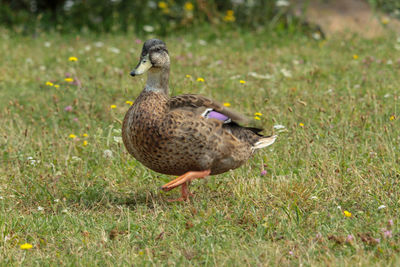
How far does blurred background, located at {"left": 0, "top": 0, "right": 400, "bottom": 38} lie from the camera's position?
32.3ft

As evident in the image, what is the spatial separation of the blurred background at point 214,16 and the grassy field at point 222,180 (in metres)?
1.97

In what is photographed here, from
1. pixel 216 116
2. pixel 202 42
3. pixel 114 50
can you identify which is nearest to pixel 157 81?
pixel 216 116

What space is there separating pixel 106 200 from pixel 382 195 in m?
1.92

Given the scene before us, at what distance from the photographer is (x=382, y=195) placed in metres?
4.05

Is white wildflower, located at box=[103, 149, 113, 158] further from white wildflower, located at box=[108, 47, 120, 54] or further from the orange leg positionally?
white wildflower, located at box=[108, 47, 120, 54]

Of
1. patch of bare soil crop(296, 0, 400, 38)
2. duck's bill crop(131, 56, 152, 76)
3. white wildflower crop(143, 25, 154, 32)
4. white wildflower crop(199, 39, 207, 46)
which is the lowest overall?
white wildflower crop(143, 25, 154, 32)

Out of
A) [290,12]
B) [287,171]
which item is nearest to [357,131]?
[287,171]

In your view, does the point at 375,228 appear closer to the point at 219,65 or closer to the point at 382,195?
the point at 382,195

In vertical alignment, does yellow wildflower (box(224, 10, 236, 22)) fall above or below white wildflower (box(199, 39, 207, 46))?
above

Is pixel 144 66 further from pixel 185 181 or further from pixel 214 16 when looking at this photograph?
pixel 214 16

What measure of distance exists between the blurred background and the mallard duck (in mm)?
5447

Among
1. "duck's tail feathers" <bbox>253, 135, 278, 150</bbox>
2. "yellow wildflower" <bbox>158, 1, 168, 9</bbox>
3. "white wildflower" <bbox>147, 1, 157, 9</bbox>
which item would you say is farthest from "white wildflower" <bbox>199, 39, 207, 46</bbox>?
"duck's tail feathers" <bbox>253, 135, 278, 150</bbox>

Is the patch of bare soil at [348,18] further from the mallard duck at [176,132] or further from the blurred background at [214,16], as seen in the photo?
the mallard duck at [176,132]

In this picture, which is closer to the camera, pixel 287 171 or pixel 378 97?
pixel 287 171
